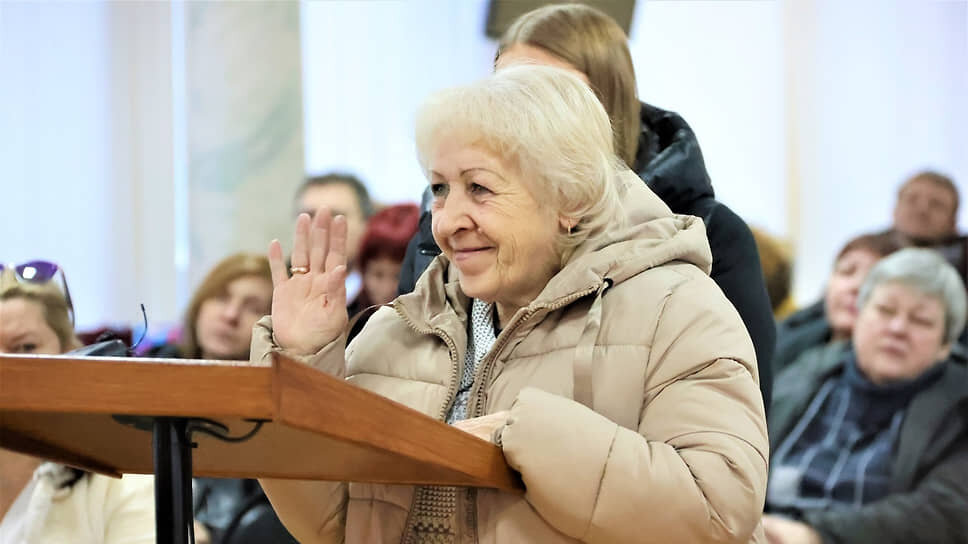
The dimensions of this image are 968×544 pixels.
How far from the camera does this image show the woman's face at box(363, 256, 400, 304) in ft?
14.4

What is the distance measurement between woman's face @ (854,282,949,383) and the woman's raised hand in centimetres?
325

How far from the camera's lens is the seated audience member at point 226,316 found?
4246 mm

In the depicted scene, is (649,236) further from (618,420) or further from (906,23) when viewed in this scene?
(906,23)

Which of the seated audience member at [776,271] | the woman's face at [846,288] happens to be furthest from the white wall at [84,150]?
the woman's face at [846,288]

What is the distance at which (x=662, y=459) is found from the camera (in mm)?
1655

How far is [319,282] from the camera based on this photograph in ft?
6.32

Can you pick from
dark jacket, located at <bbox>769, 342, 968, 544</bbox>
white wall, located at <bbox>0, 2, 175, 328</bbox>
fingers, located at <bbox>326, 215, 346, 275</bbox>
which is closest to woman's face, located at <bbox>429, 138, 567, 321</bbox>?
fingers, located at <bbox>326, 215, 346, 275</bbox>

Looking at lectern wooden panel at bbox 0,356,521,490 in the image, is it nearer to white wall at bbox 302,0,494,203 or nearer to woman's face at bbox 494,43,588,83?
woman's face at bbox 494,43,588,83

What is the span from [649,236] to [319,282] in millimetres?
506

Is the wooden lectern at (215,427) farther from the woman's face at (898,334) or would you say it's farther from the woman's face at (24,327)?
the woman's face at (898,334)

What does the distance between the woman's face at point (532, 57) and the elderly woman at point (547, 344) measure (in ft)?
1.81

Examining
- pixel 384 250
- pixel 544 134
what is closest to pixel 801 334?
pixel 384 250

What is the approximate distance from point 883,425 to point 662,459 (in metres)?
3.20

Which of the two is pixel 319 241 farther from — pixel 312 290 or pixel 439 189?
pixel 439 189
